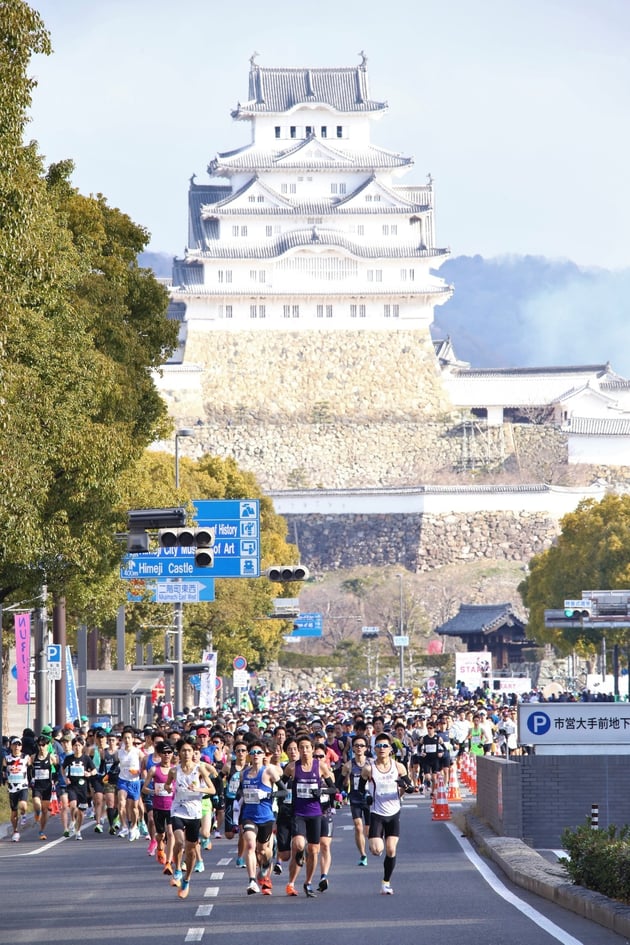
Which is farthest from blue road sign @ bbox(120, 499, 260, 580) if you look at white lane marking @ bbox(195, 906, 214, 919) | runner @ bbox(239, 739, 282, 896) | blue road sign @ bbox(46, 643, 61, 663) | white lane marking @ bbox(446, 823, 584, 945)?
white lane marking @ bbox(195, 906, 214, 919)

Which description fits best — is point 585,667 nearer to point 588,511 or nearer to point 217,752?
point 588,511

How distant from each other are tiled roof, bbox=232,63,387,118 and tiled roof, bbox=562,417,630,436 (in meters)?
23.4

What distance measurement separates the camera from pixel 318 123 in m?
115

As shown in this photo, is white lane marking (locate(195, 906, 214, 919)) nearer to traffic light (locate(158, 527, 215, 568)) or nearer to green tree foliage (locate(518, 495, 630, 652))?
traffic light (locate(158, 527, 215, 568))

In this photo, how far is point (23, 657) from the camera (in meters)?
35.4

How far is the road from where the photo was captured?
45.9ft


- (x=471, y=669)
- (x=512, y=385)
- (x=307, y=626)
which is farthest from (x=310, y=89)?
(x=471, y=669)

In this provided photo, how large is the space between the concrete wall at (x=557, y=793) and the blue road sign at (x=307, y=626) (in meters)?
57.7

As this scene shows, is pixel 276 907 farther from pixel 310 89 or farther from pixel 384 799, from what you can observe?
pixel 310 89

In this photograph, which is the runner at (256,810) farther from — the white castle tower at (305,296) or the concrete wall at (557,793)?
the white castle tower at (305,296)

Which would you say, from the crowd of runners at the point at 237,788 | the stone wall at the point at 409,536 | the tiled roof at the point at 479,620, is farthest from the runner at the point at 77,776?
the stone wall at the point at 409,536

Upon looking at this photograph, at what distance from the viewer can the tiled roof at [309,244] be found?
107 metres

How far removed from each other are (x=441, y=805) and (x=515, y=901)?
1226cm

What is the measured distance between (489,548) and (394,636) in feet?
37.2
